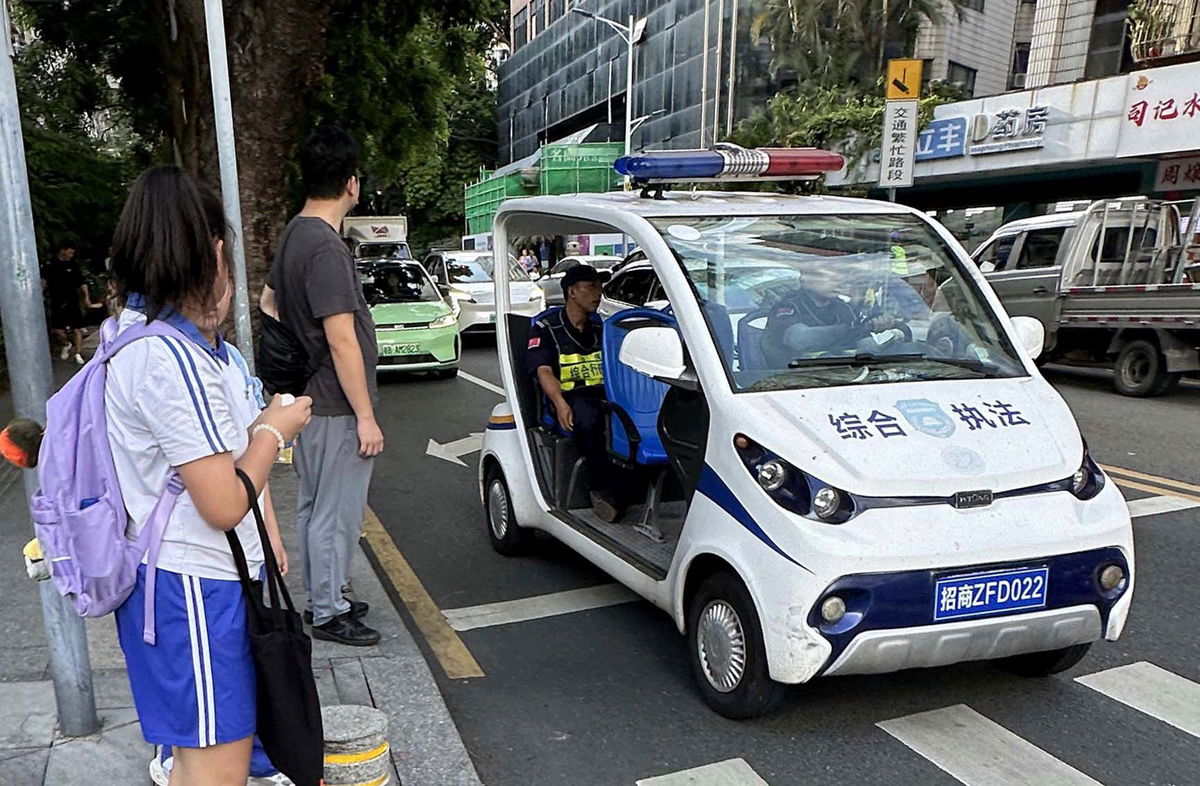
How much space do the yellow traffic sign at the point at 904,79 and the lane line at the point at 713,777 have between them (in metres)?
9.16

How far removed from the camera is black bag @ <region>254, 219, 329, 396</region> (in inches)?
143

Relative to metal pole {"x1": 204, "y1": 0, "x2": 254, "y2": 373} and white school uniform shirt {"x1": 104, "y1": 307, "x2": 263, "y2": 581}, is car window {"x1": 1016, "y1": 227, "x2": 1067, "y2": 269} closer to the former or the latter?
metal pole {"x1": 204, "y1": 0, "x2": 254, "y2": 373}

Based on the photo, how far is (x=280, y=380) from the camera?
12.0 feet

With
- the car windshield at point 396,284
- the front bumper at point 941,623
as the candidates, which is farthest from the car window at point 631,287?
the front bumper at point 941,623

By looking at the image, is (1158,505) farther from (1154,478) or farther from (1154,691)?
(1154,691)

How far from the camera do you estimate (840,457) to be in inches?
119

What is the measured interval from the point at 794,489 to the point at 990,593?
699 mm

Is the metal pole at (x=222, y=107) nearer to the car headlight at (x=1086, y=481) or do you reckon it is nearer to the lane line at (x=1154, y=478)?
the car headlight at (x=1086, y=481)

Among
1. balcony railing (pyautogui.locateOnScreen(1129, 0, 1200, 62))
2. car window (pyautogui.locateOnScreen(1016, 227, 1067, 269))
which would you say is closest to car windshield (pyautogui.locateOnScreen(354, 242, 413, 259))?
car window (pyautogui.locateOnScreen(1016, 227, 1067, 269))

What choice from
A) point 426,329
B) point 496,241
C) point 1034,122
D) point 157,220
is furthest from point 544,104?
point 157,220

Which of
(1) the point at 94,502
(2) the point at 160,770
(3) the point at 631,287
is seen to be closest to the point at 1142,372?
(3) the point at 631,287

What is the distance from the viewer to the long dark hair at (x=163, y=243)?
183 cm

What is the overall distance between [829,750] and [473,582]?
7.22ft

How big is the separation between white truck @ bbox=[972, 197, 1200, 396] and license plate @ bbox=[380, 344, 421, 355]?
292 inches
